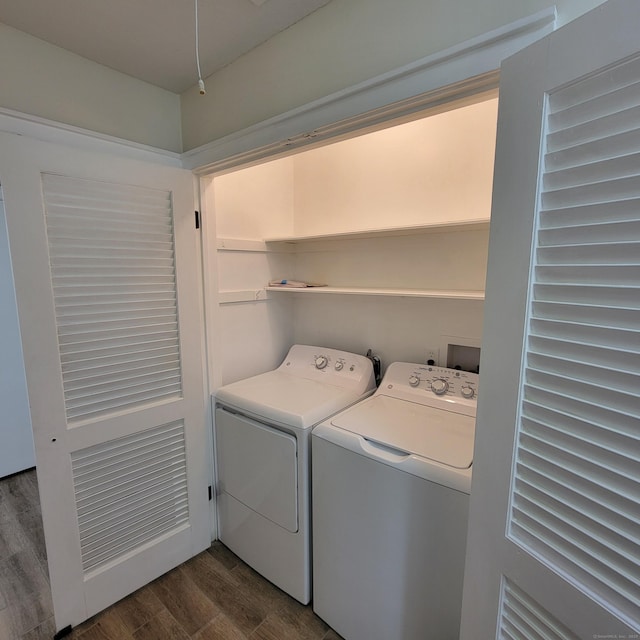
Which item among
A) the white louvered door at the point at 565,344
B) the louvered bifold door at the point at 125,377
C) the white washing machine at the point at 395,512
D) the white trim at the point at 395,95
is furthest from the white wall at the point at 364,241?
the white louvered door at the point at 565,344

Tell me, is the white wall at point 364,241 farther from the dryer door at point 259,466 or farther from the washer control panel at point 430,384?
the dryer door at point 259,466

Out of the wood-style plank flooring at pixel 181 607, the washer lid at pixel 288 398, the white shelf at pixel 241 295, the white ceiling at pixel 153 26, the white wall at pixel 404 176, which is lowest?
the wood-style plank flooring at pixel 181 607

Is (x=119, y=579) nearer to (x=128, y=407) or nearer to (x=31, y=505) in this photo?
(x=128, y=407)

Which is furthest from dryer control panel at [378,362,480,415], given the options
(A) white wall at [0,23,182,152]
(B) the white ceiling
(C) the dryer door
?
(A) white wall at [0,23,182,152]

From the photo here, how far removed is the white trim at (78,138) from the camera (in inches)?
52.3

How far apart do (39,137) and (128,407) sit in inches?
45.8

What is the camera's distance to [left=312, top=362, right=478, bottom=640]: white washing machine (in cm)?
113

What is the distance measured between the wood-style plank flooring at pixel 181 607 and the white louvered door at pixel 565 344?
1136 mm

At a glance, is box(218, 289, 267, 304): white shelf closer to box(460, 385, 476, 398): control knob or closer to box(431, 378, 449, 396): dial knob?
box(431, 378, 449, 396): dial knob

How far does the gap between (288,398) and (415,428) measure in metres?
0.62

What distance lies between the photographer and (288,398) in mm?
1705

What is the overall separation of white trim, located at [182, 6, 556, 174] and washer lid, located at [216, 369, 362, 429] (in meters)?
1.10

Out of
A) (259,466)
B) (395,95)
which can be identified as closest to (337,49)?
(395,95)

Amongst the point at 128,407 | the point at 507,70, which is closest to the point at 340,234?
the point at 507,70
